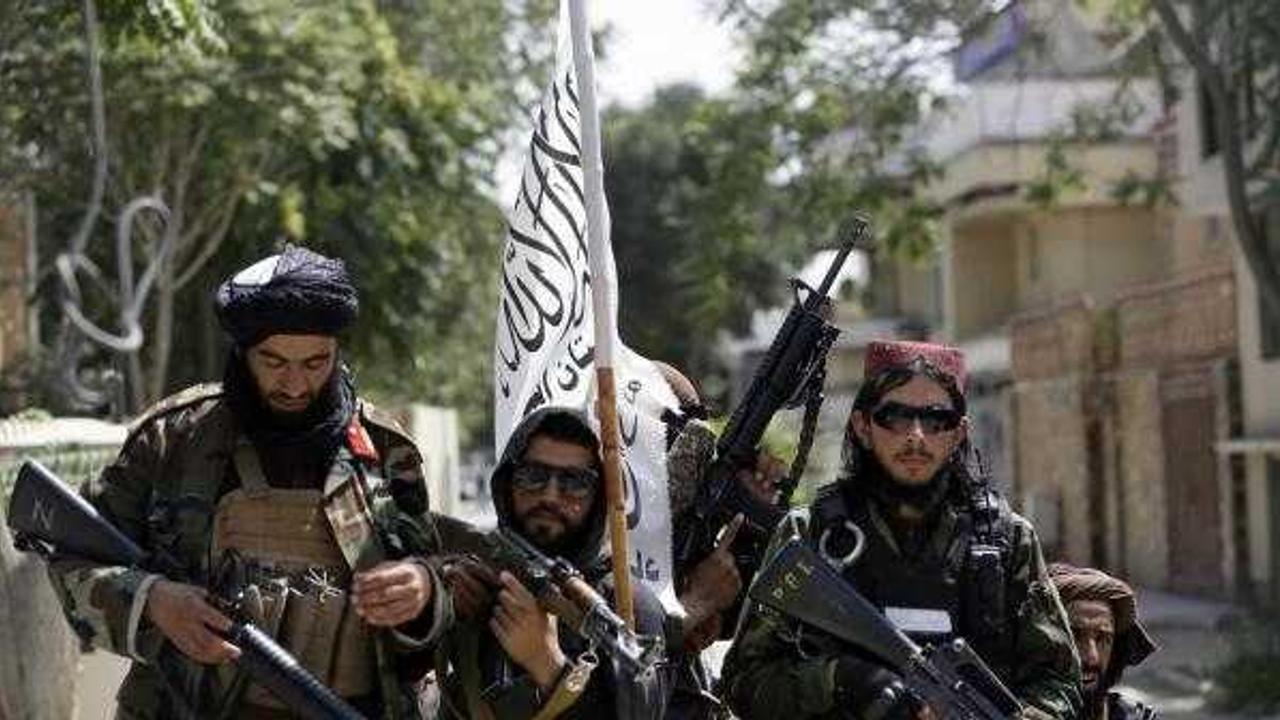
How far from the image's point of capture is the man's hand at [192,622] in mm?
3652

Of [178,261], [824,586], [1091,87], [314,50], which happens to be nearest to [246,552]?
[824,586]

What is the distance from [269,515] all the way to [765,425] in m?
1.41

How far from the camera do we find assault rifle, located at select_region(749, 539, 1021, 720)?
12.6ft

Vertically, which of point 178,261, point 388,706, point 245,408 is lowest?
point 388,706

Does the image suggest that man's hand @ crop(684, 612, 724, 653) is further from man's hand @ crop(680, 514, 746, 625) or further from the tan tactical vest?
the tan tactical vest

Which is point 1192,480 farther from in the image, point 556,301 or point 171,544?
point 171,544

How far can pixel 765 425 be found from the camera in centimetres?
494

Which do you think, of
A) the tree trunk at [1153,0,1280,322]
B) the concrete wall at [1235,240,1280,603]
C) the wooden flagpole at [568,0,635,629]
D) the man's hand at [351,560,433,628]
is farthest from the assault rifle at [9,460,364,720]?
the concrete wall at [1235,240,1280,603]

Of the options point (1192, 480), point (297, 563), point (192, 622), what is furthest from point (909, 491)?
point (1192, 480)

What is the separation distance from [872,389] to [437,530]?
872 millimetres

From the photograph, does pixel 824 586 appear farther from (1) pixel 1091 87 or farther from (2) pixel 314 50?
(1) pixel 1091 87

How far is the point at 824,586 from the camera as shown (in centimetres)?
385

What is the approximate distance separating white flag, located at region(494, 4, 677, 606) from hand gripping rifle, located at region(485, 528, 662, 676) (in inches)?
25.7

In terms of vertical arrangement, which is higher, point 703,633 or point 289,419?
point 289,419
